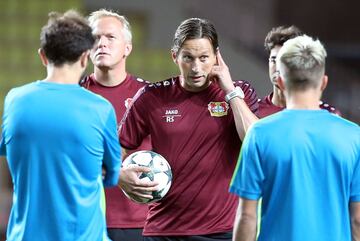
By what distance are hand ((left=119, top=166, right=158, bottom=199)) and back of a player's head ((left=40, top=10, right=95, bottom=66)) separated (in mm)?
1096

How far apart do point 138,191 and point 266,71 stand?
8872 mm

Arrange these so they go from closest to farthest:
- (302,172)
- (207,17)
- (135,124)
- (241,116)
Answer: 1. (302,172)
2. (241,116)
3. (135,124)
4. (207,17)

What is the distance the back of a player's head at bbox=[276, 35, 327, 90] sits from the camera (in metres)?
3.68

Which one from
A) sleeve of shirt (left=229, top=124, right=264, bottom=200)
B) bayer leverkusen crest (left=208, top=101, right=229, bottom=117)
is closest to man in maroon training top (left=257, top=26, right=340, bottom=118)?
bayer leverkusen crest (left=208, top=101, right=229, bottom=117)

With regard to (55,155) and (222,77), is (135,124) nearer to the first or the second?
(222,77)

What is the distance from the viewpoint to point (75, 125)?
3.80 meters

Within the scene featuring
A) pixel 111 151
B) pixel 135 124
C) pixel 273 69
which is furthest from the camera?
pixel 273 69

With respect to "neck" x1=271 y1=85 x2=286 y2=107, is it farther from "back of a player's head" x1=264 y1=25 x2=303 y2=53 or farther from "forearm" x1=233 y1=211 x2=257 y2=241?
Result: "forearm" x1=233 y1=211 x2=257 y2=241

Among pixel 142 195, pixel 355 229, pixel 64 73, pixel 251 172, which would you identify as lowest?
pixel 355 229

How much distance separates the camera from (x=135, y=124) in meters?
5.01

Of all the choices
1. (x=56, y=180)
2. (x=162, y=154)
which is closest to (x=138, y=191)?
(x=162, y=154)

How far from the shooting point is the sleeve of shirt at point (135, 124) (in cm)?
500

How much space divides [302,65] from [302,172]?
434 mm

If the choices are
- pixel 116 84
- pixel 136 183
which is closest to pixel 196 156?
pixel 136 183
